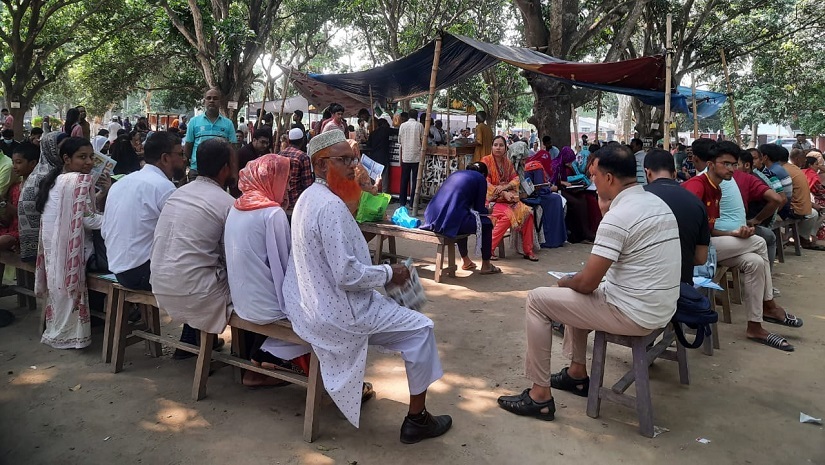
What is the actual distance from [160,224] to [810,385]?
161 inches

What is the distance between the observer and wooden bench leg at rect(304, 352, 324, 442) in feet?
9.35

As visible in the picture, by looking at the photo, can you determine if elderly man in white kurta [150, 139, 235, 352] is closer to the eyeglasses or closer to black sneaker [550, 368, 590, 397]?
the eyeglasses

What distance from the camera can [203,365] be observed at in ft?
10.7

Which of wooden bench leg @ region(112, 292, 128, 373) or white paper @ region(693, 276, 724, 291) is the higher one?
white paper @ region(693, 276, 724, 291)

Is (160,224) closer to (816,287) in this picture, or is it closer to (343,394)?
(343,394)

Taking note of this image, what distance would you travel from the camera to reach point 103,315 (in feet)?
13.4

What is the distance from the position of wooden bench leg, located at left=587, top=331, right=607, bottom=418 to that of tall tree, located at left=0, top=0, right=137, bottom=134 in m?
16.5

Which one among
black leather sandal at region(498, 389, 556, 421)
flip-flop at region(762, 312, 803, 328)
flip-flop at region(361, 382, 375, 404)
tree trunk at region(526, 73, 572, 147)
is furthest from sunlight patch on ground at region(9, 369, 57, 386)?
tree trunk at region(526, 73, 572, 147)

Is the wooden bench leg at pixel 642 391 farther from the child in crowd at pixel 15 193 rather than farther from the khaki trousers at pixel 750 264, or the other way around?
the child in crowd at pixel 15 193

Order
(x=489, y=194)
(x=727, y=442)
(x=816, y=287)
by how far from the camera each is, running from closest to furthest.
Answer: (x=727, y=442)
(x=816, y=287)
(x=489, y=194)

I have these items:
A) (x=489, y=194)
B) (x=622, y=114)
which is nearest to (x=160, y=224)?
(x=489, y=194)

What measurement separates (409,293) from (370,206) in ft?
11.2

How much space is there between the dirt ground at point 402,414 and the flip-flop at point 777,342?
80 millimetres

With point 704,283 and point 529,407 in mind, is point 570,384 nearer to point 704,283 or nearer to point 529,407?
point 529,407
